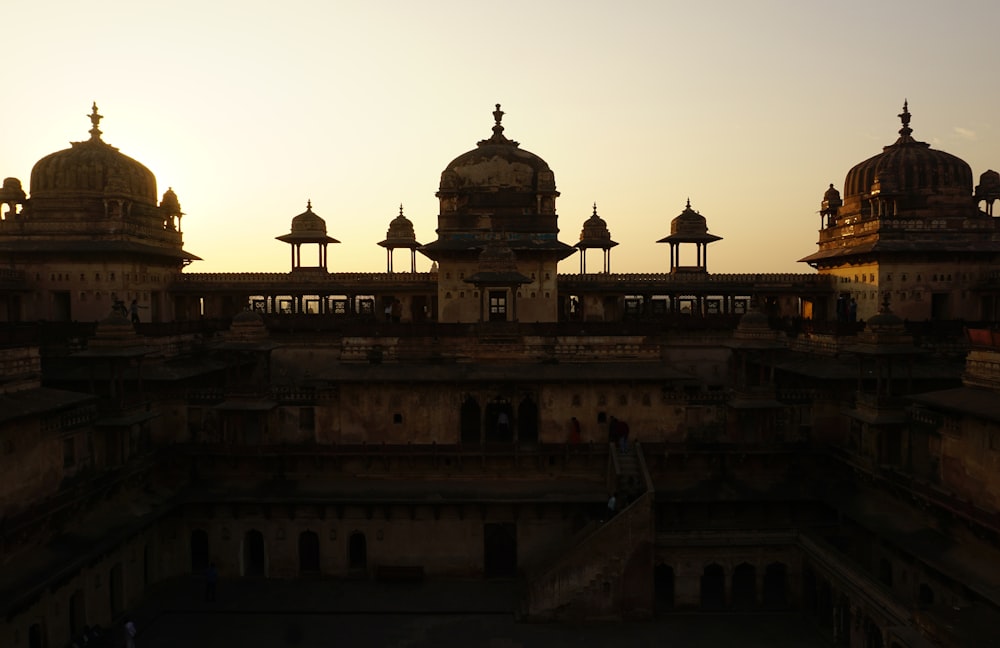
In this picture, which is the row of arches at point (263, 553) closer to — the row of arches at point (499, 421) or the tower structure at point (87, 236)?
the row of arches at point (499, 421)

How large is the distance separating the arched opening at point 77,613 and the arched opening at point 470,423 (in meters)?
16.4

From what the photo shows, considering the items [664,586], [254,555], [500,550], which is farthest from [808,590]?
[254,555]

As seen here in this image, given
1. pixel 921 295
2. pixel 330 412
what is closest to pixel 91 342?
pixel 330 412

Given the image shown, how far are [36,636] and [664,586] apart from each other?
22931mm

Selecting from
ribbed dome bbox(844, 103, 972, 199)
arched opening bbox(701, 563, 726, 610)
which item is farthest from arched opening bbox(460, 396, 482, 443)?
ribbed dome bbox(844, 103, 972, 199)

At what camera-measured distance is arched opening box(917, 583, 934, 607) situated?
79.8 ft

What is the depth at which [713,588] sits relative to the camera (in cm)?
3059

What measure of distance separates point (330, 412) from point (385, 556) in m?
7.02

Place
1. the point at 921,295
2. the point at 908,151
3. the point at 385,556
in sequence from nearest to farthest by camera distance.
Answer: the point at 385,556 < the point at 921,295 < the point at 908,151

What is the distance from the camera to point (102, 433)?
95.9 ft

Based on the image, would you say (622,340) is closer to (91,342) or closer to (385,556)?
(385,556)

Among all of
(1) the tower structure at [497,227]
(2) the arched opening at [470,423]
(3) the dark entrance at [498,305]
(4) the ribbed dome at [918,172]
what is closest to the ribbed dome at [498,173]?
(1) the tower structure at [497,227]

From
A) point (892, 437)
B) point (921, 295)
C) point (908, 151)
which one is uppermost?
point (908, 151)

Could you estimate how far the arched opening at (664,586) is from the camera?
2900 centimetres
